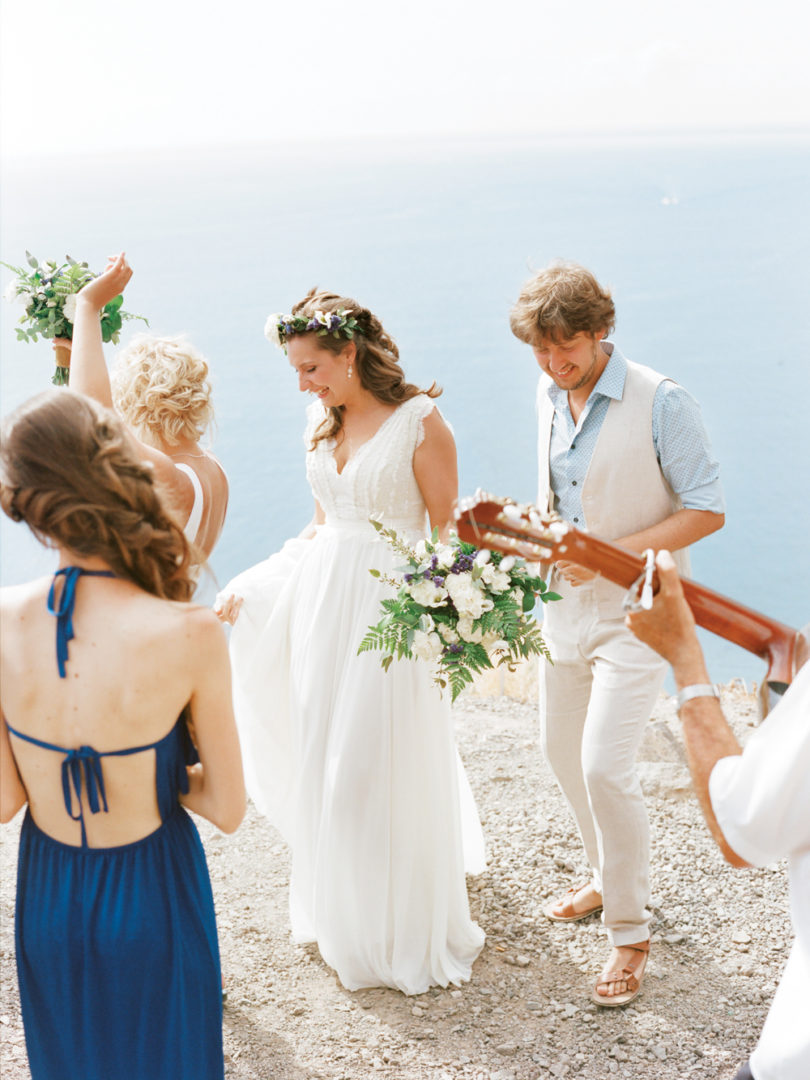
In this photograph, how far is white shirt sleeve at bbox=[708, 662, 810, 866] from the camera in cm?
161

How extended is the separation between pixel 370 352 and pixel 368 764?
4.88ft

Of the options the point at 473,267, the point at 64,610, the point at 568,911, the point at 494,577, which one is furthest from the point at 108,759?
the point at 473,267

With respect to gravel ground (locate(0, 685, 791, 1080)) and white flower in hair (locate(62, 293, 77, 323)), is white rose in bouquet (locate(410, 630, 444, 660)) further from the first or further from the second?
white flower in hair (locate(62, 293, 77, 323))

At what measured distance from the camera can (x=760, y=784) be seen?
166cm

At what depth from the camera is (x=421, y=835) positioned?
3588 mm

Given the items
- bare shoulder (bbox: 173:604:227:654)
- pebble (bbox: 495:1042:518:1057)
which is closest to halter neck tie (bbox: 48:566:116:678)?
bare shoulder (bbox: 173:604:227:654)

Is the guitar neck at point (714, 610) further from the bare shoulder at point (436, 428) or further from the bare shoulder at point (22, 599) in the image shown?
the bare shoulder at point (436, 428)

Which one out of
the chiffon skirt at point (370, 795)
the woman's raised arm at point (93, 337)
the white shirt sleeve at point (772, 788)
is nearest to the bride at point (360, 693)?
the chiffon skirt at point (370, 795)

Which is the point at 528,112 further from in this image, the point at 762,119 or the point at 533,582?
the point at 533,582

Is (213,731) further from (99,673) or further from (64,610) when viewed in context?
(64,610)

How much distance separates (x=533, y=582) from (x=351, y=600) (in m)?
0.72

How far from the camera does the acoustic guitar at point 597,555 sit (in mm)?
2061

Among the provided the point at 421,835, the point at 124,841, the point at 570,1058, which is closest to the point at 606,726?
the point at 421,835

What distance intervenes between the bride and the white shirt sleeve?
1.89m
